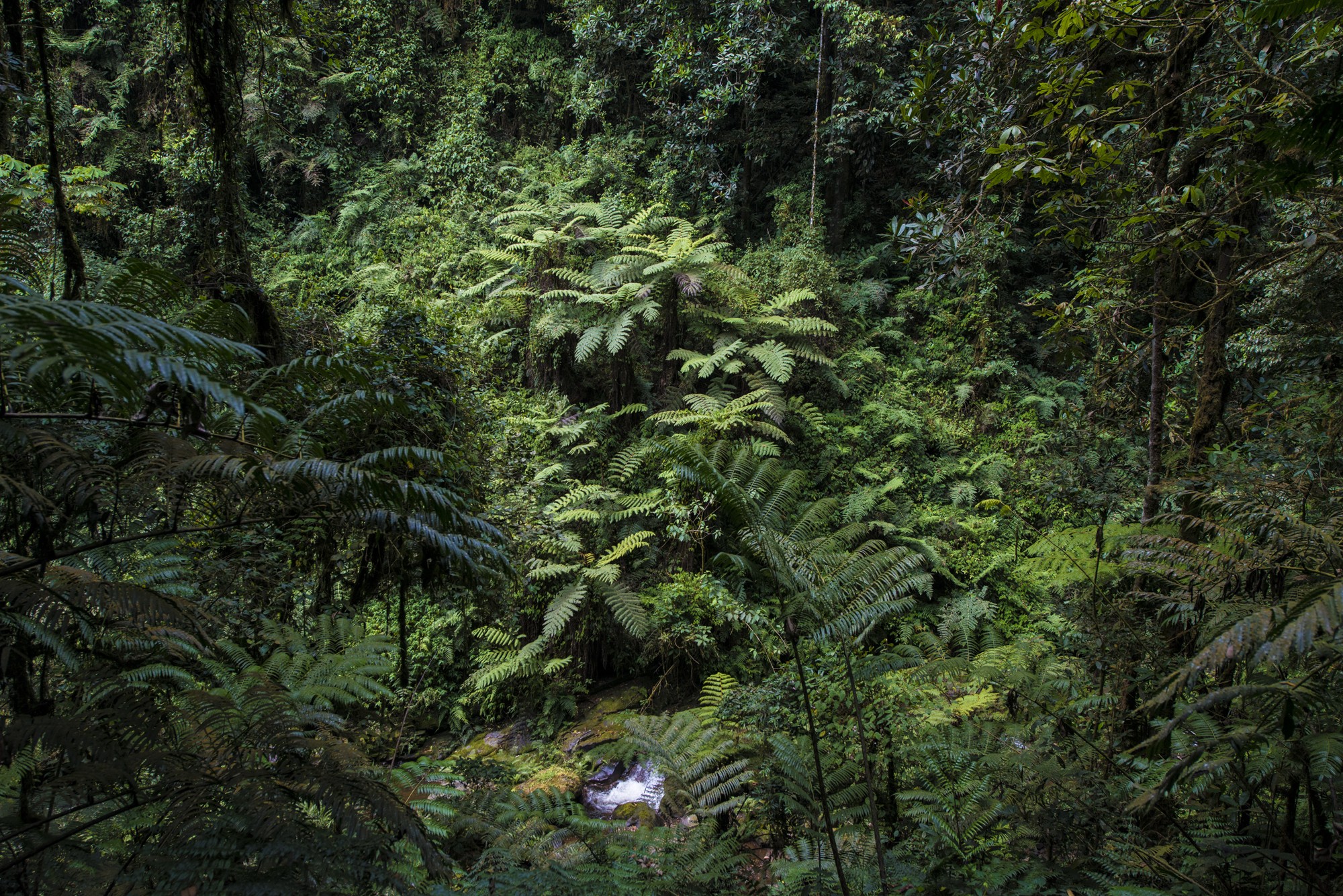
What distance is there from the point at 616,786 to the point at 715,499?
2.83 m

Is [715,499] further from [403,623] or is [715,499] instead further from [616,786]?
[616,786]

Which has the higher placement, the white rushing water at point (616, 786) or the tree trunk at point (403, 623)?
the tree trunk at point (403, 623)

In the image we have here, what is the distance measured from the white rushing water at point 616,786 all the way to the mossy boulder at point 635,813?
57 mm

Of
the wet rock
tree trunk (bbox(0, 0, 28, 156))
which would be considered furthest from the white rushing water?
tree trunk (bbox(0, 0, 28, 156))

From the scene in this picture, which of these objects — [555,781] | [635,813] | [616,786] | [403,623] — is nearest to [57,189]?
[403,623]

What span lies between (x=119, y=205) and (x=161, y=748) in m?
12.5

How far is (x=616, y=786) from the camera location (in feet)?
19.0

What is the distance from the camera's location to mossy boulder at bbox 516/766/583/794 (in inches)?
200

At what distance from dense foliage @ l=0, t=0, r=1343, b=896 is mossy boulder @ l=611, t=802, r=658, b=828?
0.20 m

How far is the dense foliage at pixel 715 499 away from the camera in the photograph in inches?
74.4

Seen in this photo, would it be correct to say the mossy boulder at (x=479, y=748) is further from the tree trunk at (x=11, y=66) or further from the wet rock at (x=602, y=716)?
the tree trunk at (x=11, y=66)

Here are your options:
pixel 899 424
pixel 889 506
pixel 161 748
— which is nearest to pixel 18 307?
pixel 161 748

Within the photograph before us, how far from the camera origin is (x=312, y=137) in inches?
474

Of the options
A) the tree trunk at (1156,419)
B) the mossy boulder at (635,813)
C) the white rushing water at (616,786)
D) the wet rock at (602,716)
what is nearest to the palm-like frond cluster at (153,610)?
the mossy boulder at (635,813)
